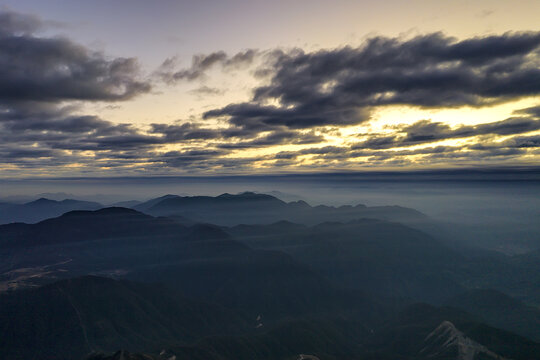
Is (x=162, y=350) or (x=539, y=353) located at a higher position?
(x=162, y=350)

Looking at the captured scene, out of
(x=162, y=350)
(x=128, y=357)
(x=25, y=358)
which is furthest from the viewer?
(x=25, y=358)

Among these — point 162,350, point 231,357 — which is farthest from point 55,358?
point 231,357

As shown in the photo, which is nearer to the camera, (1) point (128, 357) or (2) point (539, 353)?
(1) point (128, 357)

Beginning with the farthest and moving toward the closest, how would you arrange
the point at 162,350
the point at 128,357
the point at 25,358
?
the point at 25,358 → the point at 162,350 → the point at 128,357

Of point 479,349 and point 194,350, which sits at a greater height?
point 194,350

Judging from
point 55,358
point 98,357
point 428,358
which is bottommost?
point 428,358

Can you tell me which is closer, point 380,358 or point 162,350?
point 162,350

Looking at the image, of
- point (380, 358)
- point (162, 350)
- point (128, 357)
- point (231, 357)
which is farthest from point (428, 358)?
point (128, 357)

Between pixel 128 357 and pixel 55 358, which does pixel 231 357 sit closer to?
pixel 128 357

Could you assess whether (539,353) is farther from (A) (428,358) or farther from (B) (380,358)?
(B) (380,358)
